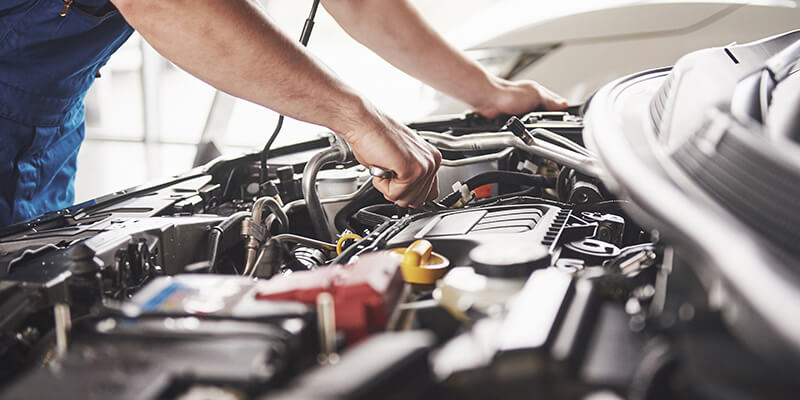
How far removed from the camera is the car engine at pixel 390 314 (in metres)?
0.41

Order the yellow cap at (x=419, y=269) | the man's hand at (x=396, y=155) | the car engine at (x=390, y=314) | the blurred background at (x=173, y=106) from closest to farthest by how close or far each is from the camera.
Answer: the car engine at (x=390, y=314) → the yellow cap at (x=419, y=269) → the man's hand at (x=396, y=155) → the blurred background at (x=173, y=106)

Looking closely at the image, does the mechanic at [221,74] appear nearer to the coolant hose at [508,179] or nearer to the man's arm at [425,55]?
the man's arm at [425,55]

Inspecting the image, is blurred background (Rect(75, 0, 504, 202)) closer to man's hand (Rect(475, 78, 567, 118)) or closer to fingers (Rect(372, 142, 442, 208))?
man's hand (Rect(475, 78, 567, 118))

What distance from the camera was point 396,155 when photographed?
0.98m

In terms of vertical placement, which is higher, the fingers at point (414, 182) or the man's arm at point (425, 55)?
the man's arm at point (425, 55)

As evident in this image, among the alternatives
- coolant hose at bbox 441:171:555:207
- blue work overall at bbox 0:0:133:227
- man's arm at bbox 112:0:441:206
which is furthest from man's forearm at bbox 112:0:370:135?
blue work overall at bbox 0:0:133:227

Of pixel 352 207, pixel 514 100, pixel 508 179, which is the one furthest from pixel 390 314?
pixel 514 100

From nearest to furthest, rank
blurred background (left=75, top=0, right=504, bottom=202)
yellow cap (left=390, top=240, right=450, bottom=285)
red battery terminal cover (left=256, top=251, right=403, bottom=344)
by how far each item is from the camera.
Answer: red battery terminal cover (left=256, top=251, right=403, bottom=344)
yellow cap (left=390, top=240, right=450, bottom=285)
blurred background (left=75, top=0, right=504, bottom=202)

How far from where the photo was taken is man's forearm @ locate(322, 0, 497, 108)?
1567mm

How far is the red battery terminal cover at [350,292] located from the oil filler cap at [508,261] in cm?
11

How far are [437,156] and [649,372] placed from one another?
2.30 ft

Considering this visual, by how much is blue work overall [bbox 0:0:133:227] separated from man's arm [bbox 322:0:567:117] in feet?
1.90

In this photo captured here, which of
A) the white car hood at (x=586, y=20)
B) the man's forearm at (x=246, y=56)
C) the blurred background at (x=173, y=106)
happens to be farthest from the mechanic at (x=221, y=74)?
the blurred background at (x=173, y=106)

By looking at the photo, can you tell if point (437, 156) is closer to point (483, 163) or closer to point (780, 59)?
point (483, 163)
